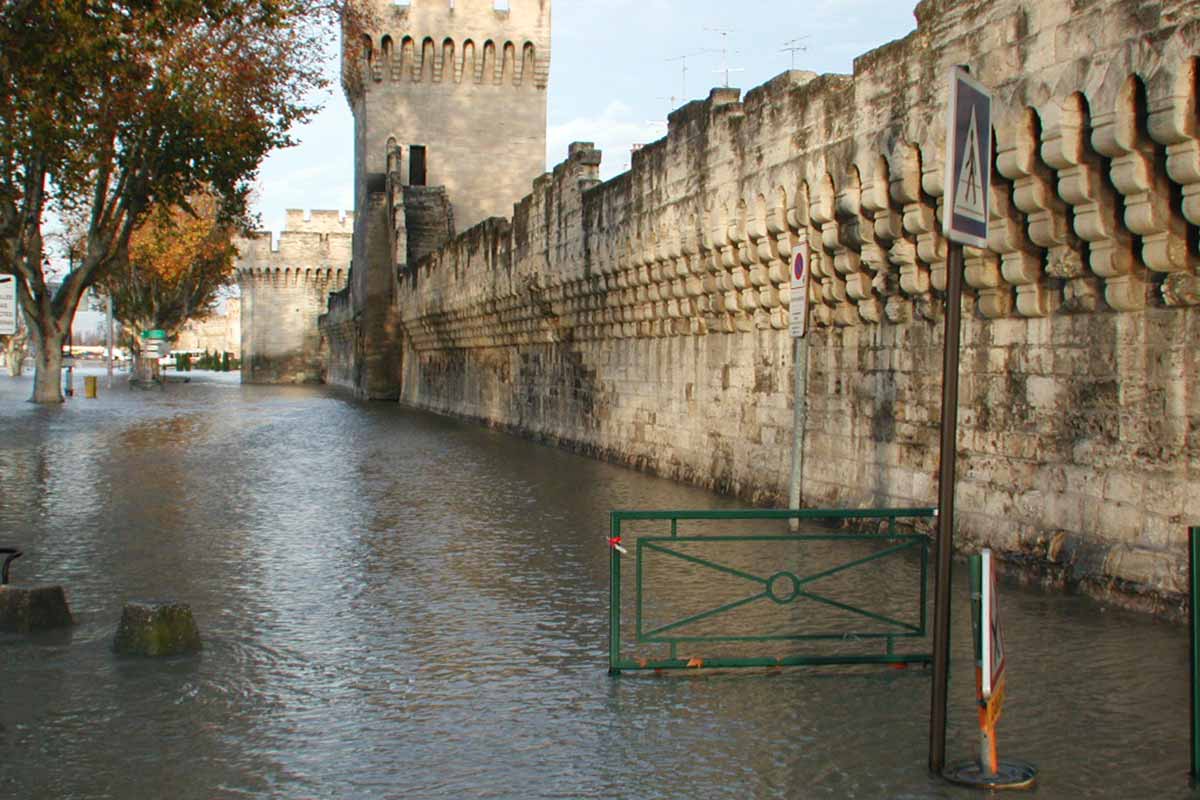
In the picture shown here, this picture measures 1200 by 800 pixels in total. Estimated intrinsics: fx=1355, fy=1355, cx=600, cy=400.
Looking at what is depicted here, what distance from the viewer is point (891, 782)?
4.57 metres

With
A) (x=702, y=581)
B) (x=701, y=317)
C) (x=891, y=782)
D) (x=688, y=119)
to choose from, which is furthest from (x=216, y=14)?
(x=891, y=782)

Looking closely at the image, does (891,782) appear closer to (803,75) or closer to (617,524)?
(617,524)

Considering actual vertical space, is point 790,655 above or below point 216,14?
below

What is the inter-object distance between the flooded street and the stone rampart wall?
85 cm

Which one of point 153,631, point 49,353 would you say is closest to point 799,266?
point 153,631

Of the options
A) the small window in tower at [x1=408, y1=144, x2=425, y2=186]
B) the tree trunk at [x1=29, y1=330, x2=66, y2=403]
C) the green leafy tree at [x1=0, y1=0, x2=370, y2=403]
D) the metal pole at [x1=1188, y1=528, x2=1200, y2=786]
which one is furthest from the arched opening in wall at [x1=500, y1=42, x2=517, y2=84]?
the metal pole at [x1=1188, y1=528, x2=1200, y2=786]

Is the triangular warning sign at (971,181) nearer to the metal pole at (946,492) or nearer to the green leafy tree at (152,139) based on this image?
the metal pole at (946,492)

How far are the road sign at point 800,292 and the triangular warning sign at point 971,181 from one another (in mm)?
5519

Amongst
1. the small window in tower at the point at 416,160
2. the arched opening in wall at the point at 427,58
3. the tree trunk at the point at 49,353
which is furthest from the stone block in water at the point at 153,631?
the arched opening in wall at the point at 427,58

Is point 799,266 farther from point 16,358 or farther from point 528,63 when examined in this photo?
point 16,358

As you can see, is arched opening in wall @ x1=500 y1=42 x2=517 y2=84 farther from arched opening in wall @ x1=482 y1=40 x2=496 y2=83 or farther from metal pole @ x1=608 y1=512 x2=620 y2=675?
metal pole @ x1=608 y1=512 x2=620 y2=675

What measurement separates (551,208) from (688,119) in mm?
6319

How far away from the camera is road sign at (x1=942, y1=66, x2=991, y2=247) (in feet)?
14.4

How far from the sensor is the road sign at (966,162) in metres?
4.40
